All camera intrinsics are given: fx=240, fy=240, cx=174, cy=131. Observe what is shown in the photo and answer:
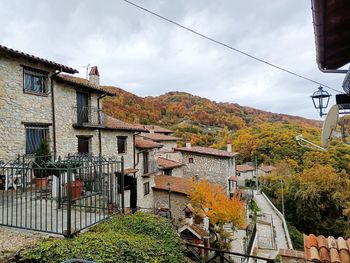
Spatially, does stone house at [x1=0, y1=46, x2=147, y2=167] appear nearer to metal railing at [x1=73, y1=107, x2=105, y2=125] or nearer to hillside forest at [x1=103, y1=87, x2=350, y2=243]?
metal railing at [x1=73, y1=107, x2=105, y2=125]

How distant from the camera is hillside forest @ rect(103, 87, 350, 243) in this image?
2639 cm

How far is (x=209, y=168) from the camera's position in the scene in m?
26.0

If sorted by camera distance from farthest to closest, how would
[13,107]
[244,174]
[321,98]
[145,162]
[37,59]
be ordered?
[244,174] < [145,162] < [37,59] < [13,107] < [321,98]

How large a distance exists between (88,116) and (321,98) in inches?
508

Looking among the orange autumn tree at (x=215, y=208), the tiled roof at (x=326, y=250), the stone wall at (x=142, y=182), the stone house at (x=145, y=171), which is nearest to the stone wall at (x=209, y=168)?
the stone house at (x=145, y=171)

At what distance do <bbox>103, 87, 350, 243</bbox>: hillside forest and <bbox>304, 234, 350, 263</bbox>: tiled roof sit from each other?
2973 millimetres

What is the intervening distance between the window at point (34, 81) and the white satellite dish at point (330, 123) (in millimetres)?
12405

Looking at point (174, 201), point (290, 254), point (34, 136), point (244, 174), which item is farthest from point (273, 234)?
point (244, 174)

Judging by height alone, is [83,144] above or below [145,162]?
above

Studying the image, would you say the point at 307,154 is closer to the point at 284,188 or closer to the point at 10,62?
the point at 284,188

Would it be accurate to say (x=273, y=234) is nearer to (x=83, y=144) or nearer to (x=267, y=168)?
(x=83, y=144)

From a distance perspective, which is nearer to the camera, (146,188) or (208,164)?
(146,188)

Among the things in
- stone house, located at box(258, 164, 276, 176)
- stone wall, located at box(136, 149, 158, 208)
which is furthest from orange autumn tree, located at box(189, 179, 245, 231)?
stone house, located at box(258, 164, 276, 176)

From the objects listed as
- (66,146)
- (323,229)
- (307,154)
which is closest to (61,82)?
(66,146)
